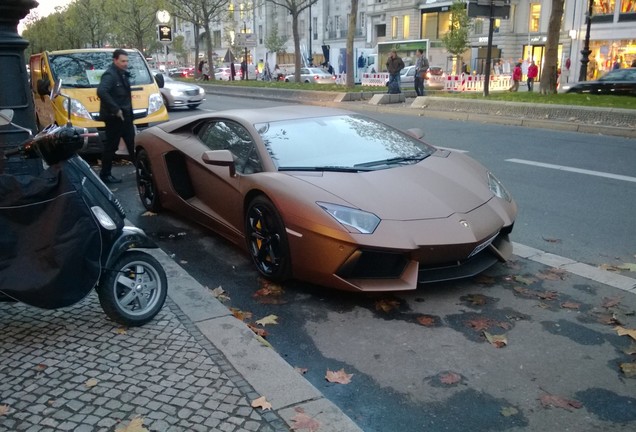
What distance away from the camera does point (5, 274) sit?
11.7 feet

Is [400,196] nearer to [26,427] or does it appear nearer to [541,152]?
[26,427]

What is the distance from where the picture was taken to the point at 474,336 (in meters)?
3.94

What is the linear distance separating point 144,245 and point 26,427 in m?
1.41

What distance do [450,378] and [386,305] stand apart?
3.44 ft

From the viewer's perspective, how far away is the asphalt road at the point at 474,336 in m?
3.15

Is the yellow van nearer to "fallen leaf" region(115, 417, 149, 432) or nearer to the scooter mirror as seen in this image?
the scooter mirror

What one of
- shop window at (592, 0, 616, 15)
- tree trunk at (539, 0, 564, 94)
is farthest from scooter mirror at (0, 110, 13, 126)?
shop window at (592, 0, 616, 15)

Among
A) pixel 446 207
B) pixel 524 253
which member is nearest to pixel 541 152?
pixel 524 253

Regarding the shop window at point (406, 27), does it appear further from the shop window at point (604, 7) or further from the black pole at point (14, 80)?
the black pole at point (14, 80)

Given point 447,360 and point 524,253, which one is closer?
point 447,360

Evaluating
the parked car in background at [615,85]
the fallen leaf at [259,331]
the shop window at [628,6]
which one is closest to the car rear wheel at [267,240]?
the fallen leaf at [259,331]

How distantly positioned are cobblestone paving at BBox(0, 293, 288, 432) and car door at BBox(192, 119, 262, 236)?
4.79 feet

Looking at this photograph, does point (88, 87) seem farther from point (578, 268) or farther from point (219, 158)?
point (578, 268)

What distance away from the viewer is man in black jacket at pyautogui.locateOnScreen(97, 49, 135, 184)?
8.55 metres
